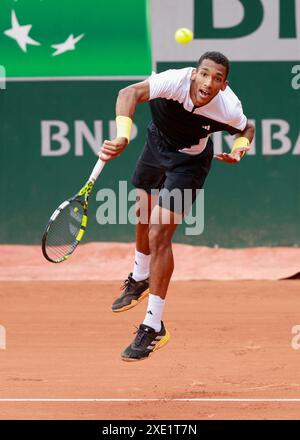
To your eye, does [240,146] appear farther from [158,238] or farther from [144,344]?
[144,344]

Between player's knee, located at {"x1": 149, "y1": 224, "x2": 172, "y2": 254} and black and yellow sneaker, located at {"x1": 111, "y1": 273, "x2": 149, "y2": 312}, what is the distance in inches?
33.2

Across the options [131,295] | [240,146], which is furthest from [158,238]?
[131,295]

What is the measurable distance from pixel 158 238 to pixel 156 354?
187 cm

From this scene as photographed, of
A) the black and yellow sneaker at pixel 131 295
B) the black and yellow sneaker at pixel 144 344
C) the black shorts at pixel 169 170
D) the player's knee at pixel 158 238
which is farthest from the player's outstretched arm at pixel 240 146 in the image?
the black and yellow sneaker at pixel 131 295

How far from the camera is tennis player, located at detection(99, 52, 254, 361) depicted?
673cm

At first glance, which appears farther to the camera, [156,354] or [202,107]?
[156,354]

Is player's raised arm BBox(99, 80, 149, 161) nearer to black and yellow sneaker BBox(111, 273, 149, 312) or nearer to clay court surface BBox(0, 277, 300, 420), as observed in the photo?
black and yellow sneaker BBox(111, 273, 149, 312)

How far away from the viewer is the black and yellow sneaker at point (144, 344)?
6.97 m

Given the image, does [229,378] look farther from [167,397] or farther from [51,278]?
[51,278]

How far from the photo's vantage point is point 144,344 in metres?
7.01

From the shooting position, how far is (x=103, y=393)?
23.9ft

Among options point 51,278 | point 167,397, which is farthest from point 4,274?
point 167,397

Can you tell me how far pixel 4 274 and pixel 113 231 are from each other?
1.39 m

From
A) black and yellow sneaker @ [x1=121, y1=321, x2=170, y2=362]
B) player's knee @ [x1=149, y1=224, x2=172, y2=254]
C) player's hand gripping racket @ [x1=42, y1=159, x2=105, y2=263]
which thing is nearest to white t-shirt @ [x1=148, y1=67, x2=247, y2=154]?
player's knee @ [x1=149, y1=224, x2=172, y2=254]
